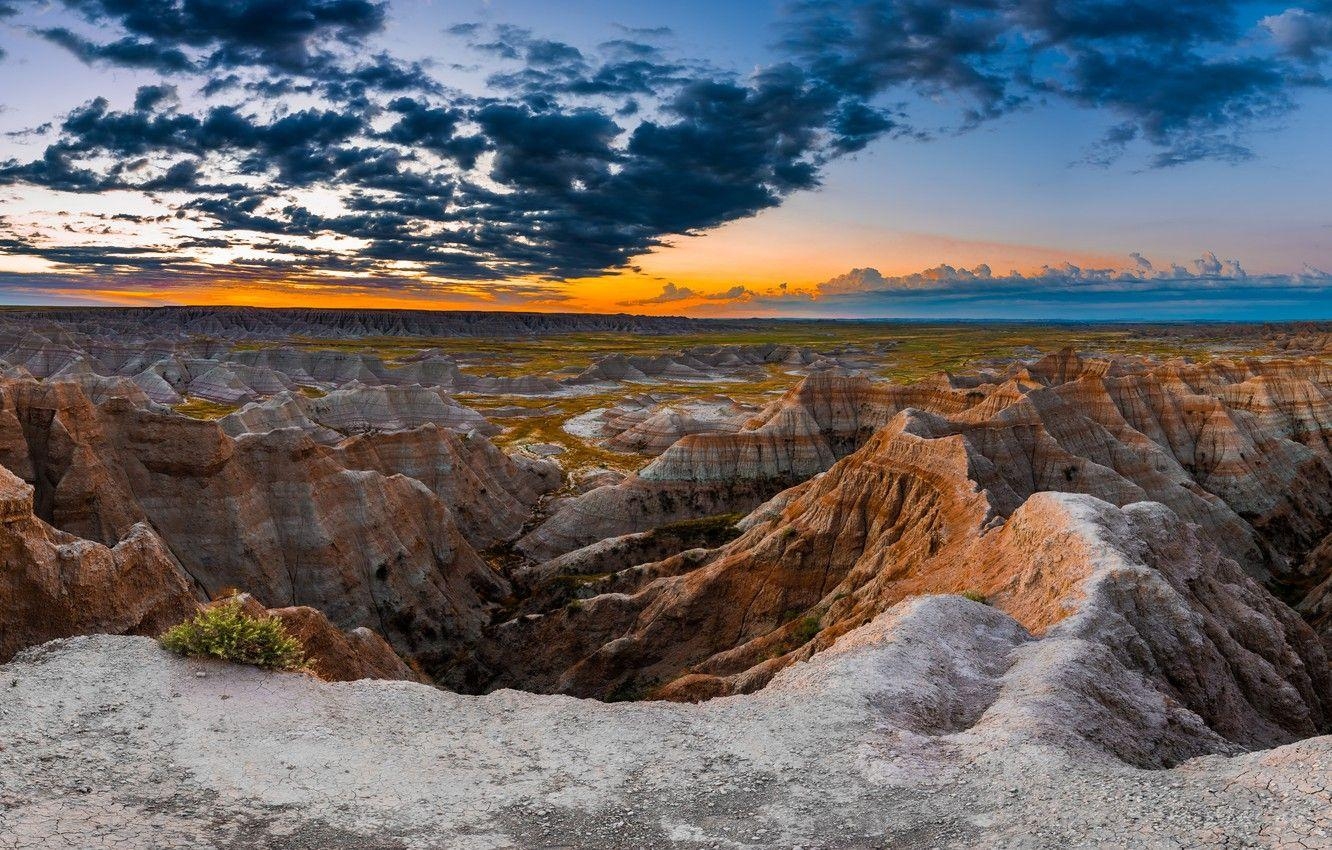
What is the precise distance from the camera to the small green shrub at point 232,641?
14.2 meters

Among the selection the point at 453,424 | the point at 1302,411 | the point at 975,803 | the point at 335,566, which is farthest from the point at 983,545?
the point at 453,424

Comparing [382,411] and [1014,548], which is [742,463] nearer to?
[1014,548]

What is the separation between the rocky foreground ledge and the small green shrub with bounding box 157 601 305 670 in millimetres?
242

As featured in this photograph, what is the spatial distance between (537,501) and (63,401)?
37869mm

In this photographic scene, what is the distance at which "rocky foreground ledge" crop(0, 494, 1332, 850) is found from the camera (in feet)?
32.1

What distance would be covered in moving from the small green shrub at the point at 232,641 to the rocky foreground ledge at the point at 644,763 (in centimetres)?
24

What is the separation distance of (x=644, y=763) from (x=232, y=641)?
7999 millimetres

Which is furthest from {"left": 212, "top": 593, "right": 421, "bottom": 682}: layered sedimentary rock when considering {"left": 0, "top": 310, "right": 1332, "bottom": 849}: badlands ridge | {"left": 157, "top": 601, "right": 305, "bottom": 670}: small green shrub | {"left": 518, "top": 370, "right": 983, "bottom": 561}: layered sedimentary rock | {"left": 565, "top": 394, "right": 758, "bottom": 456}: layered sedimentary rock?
{"left": 565, "top": 394, "right": 758, "bottom": 456}: layered sedimentary rock

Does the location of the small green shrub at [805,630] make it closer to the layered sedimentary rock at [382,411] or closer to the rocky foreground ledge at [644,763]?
the rocky foreground ledge at [644,763]

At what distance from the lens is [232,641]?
14.2m

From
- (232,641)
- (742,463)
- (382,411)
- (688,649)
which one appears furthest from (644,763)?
(382,411)

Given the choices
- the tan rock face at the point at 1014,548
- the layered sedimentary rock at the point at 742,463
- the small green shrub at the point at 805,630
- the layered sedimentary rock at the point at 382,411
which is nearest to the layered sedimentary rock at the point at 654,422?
the layered sedimentary rock at the point at 742,463

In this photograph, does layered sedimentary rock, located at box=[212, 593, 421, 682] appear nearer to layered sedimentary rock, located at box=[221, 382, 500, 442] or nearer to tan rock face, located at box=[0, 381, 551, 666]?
tan rock face, located at box=[0, 381, 551, 666]

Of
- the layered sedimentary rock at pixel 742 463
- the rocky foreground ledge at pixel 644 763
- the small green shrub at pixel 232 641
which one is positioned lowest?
the layered sedimentary rock at pixel 742 463
